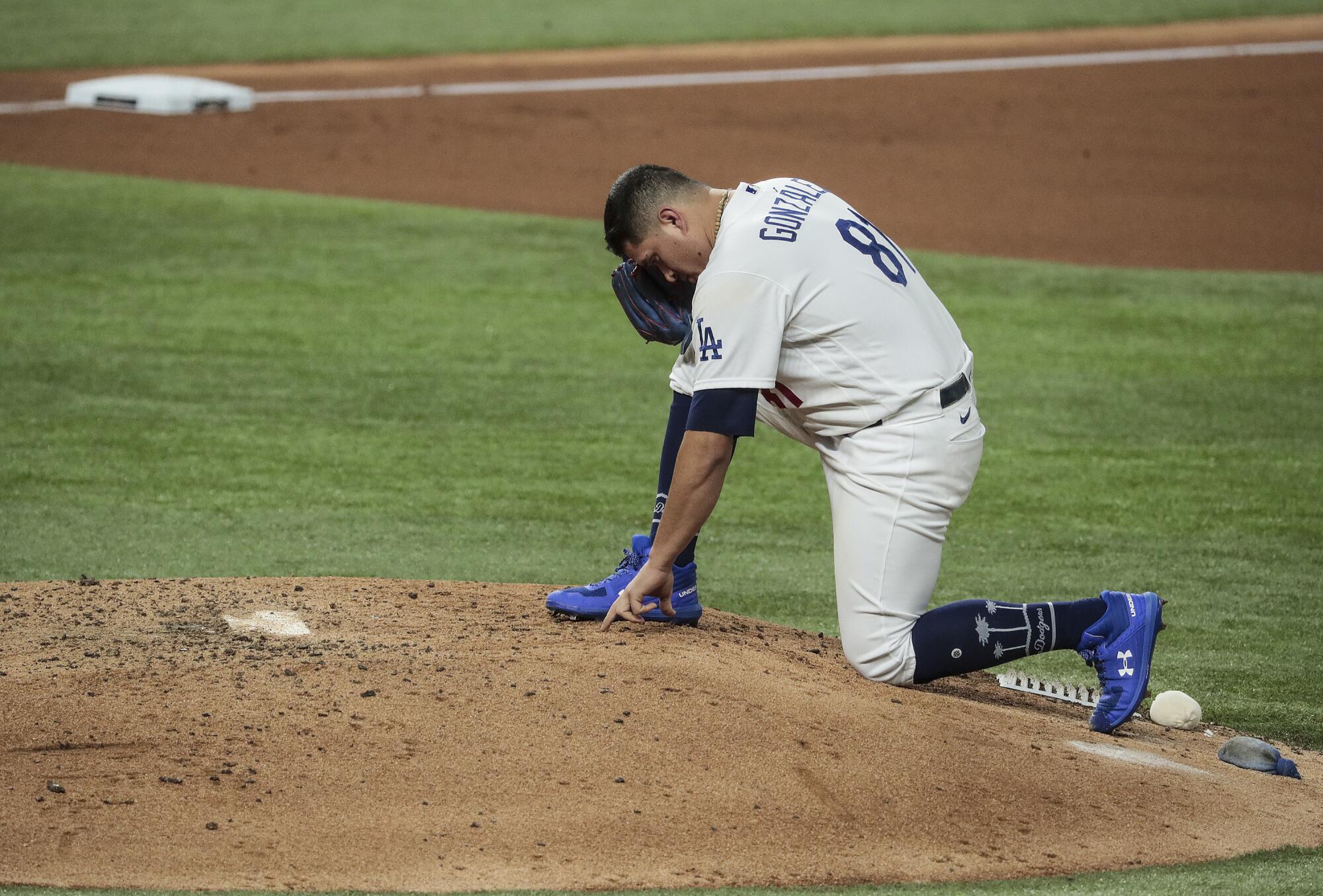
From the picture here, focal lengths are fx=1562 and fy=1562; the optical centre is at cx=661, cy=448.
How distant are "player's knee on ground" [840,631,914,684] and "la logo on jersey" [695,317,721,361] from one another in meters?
0.98

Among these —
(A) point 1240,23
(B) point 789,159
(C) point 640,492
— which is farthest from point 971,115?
(C) point 640,492

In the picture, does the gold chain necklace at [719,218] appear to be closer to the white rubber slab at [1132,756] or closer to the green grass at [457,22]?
the white rubber slab at [1132,756]

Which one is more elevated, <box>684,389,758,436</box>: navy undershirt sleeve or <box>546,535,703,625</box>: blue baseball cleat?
<box>684,389,758,436</box>: navy undershirt sleeve

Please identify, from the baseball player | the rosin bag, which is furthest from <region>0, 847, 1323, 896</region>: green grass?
the baseball player

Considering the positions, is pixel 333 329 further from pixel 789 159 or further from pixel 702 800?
pixel 702 800

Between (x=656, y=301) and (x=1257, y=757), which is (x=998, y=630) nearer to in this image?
(x=1257, y=757)

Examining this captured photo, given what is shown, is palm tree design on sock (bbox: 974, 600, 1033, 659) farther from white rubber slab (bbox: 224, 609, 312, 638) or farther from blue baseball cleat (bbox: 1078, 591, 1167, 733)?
white rubber slab (bbox: 224, 609, 312, 638)

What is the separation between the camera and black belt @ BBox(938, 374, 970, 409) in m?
4.48

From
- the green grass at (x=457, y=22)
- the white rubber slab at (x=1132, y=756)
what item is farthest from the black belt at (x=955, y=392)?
the green grass at (x=457, y=22)

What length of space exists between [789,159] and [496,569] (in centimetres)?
984

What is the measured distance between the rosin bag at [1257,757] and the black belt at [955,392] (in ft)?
4.40

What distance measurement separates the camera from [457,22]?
2220 cm

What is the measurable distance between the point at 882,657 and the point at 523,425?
4.81m

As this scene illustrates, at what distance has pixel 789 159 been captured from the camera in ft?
51.1
